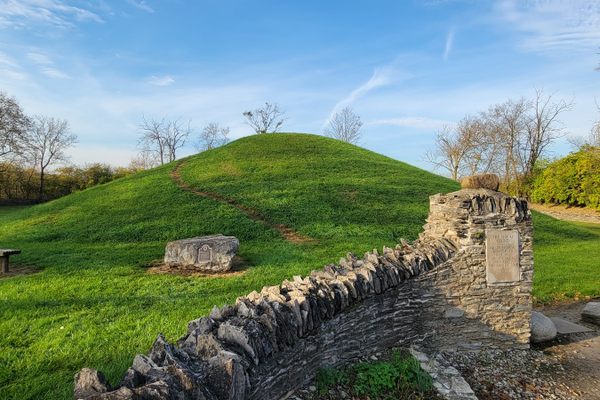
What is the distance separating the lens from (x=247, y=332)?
3668 millimetres

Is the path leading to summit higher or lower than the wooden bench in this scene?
higher

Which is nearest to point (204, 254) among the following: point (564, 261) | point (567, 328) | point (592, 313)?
point (567, 328)

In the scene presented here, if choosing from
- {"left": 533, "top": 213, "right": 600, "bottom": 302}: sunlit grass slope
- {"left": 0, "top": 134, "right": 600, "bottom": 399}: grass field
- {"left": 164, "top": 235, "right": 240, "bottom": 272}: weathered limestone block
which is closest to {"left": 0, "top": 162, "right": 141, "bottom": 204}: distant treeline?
{"left": 0, "top": 134, "right": 600, "bottom": 399}: grass field

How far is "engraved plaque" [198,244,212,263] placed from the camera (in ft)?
38.1

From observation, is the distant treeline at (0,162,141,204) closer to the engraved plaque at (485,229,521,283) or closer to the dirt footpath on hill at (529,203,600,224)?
the engraved plaque at (485,229,521,283)

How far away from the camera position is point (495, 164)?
A: 44.5 meters

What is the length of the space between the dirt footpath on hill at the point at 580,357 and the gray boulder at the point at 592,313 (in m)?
0.13

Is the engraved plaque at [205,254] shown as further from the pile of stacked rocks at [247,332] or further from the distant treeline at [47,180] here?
the distant treeline at [47,180]

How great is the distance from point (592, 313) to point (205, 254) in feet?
33.0

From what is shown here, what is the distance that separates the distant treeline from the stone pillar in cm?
4478

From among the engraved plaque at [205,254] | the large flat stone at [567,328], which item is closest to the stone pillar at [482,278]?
the large flat stone at [567,328]

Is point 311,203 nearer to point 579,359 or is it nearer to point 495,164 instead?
point 579,359

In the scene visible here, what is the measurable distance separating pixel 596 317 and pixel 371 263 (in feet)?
19.2

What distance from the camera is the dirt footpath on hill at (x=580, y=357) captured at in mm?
5637
